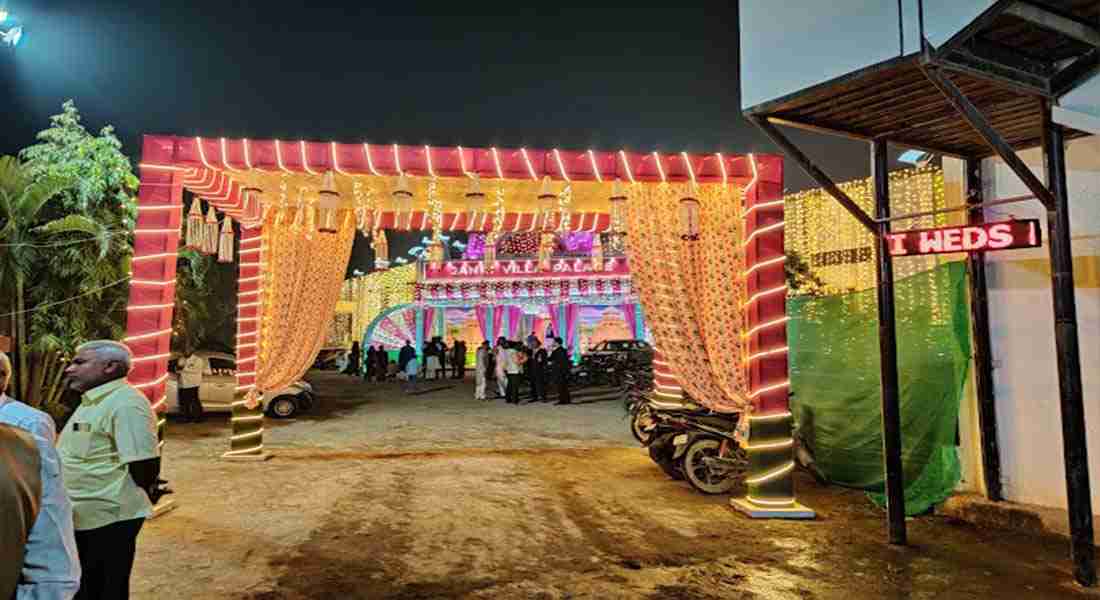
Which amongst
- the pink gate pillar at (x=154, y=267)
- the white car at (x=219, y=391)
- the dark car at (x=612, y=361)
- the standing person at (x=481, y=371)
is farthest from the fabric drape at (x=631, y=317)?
the pink gate pillar at (x=154, y=267)

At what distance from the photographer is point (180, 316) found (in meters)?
12.1

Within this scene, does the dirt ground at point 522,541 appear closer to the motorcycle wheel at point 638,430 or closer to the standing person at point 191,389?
the motorcycle wheel at point 638,430

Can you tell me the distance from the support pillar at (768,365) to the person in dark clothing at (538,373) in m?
9.26

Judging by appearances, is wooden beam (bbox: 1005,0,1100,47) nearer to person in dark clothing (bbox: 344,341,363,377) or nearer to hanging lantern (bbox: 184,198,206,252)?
hanging lantern (bbox: 184,198,206,252)

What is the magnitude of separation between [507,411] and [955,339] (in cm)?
896

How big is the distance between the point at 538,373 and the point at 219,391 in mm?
7025

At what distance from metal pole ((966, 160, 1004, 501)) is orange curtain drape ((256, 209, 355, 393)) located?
7014mm

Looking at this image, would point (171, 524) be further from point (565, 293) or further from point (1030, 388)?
point (565, 293)

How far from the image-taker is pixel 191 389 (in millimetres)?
11258

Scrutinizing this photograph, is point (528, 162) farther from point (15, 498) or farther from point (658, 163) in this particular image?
point (15, 498)

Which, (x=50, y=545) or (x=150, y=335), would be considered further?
(x=150, y=335)

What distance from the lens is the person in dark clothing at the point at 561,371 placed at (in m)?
14.4

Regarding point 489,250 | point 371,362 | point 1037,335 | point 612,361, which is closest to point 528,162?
point 489,250

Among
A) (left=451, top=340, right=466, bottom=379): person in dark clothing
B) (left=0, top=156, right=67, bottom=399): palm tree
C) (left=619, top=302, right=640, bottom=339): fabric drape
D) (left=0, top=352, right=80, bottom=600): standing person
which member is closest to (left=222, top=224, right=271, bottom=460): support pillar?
(left=0, top=156, right=67, bottom=399): palm tree
